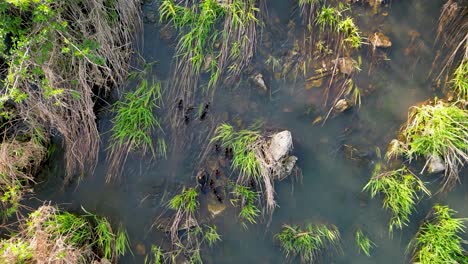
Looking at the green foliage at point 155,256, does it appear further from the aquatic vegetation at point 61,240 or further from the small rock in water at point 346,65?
the small rock in water at point 346,65

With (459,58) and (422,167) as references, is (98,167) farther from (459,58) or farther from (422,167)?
(459,58)

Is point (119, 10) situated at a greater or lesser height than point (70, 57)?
greater

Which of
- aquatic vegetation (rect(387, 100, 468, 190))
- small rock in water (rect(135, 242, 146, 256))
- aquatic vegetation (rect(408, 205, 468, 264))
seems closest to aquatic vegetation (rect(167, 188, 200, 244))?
small rock in water (rect(135, 242, 146, 256))

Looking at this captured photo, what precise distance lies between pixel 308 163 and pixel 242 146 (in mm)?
777

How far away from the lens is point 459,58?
14.6 ft

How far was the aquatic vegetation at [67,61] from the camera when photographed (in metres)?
3.48

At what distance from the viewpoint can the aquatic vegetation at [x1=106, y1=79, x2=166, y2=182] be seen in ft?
14.2

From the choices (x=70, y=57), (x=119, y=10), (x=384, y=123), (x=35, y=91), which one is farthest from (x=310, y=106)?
(x=35, y=91)

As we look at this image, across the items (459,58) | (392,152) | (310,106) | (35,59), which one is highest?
(35,59)

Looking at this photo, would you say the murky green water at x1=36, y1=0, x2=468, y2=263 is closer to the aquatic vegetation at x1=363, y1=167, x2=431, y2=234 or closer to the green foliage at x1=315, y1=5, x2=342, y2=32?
the aquatic vegetation at x1=363, y1=167, x2=431, y2=234

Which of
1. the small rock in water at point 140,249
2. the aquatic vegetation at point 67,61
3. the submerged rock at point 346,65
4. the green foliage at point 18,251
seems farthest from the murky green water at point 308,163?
the green foliage at point 18,251

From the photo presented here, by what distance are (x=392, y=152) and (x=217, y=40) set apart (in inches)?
93.3

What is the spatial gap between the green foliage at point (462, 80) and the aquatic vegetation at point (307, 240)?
2.09 metres

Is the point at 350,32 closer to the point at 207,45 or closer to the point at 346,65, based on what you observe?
the point at 346,65
